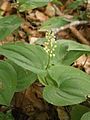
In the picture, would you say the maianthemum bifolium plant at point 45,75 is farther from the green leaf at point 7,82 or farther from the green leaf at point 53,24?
the green leaf at point 53,24

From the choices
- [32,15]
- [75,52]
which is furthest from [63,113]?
[32,15]

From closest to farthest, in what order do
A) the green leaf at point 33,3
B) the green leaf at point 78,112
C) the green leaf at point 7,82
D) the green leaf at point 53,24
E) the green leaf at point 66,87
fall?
the green leaf at point 66,87 → the green leaf at point 7,82 → the green leaf at point 78,112 → the green leaf at point 33,3 → the green leaf at point 53,24

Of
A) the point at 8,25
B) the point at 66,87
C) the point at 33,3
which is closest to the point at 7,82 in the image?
the point at 66,87

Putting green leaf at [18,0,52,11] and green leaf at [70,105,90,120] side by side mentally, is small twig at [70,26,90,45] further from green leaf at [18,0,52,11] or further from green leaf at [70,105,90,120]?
green leaf at [70,105,90,120]

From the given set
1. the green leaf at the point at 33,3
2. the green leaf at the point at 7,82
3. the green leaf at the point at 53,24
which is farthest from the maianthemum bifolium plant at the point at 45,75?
the green leaf at the point at 53,24

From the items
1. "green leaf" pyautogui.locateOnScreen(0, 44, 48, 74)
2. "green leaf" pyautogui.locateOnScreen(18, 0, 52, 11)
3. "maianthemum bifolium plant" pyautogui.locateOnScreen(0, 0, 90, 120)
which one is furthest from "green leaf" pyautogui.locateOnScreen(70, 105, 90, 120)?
"green leaf" pyautogui.locateOnScreen(18, 0, 52, 11)

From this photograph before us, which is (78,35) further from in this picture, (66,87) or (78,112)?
(66,87)
